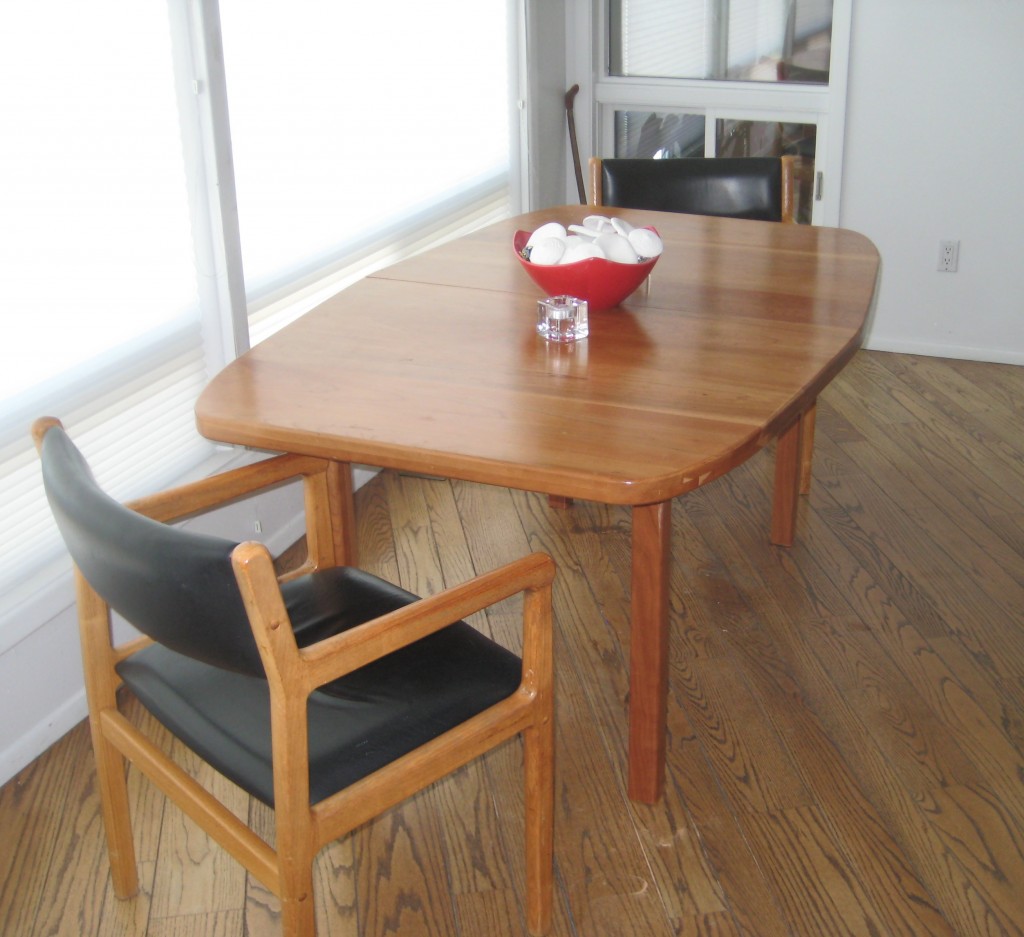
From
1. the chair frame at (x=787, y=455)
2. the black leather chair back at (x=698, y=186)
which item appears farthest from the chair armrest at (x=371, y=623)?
the black leather chair back at (x=698, y=186)

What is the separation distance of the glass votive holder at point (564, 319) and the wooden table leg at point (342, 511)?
416 mm

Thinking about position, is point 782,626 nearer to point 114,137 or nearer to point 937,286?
point 114,137

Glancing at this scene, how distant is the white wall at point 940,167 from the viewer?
379cm

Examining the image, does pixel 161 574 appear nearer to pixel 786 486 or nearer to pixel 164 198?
pixel 164 198

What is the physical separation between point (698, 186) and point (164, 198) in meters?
1.37

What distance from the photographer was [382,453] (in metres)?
1.62

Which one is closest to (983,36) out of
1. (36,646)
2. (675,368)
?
(675,368)

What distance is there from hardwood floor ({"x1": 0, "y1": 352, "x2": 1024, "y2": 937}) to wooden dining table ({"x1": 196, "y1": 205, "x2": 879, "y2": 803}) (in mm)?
193

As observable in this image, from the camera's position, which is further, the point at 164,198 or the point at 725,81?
the point at 725,81

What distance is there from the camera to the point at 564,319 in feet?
6.69

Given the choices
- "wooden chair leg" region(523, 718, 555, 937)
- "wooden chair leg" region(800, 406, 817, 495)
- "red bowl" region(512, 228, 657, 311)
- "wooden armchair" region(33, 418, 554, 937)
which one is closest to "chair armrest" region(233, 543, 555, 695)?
"wooden armchair" region(33, 418, 554, 937)

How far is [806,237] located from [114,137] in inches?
58.2

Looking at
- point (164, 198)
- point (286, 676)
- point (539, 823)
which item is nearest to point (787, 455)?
point (539, 823)

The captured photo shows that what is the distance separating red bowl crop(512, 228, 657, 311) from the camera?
6.95 ft
